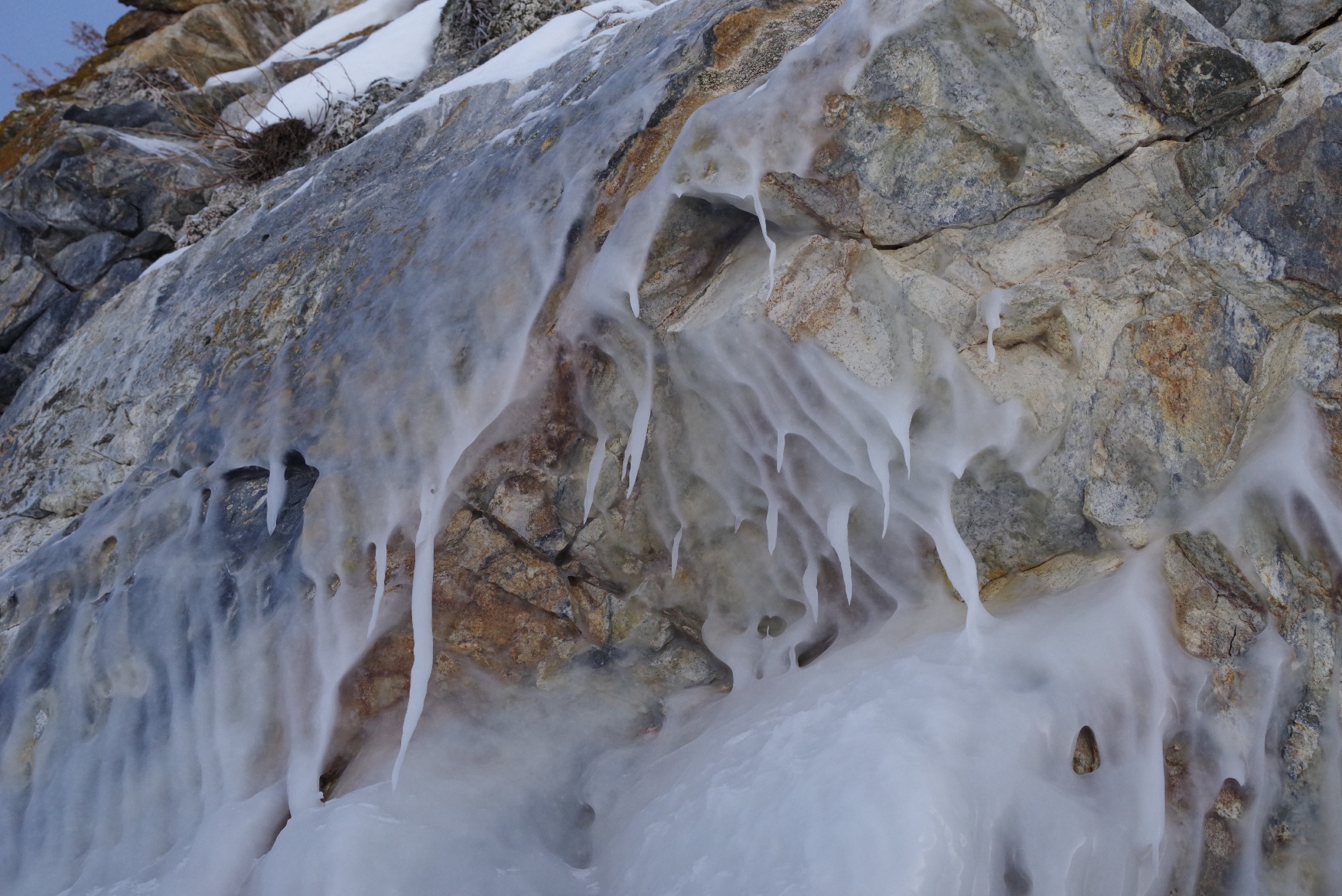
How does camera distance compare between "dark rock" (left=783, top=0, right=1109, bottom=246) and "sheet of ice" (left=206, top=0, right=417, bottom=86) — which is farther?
"sheet of ice" (left=206, top=0, right=417, bottom=86)

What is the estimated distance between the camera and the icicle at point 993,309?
228cm

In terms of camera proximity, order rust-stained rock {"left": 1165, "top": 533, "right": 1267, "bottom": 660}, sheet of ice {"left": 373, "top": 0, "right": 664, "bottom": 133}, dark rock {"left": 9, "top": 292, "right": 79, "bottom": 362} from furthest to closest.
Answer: dark rock {"left": 9, "top": 292, "right": 79, "bottom": 362} < sheet of ice {"left": 373, "top": 0, "right": 664, "bottom": 133} < rust-stained rock {"left": 1165, "top": 533, "right": 1267, "bottom": 660}

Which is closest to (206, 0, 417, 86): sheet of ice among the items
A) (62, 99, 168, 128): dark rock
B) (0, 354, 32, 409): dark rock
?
(62, 99, 168, 128): dark rock

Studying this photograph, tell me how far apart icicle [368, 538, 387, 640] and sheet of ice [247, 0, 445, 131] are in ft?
11.8

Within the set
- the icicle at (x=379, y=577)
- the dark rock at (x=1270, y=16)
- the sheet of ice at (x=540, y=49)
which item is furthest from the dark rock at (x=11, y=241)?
the dark rock at (x=1270, y=16)

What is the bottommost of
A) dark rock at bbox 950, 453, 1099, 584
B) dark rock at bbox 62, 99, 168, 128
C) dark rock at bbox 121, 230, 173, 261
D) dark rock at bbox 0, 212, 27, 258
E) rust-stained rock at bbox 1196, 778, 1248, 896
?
rust-stained rock at bbox 1196, 778, 1248, 896

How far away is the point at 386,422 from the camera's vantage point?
2.82 meters

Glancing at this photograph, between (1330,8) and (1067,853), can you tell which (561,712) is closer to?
(1067,853)

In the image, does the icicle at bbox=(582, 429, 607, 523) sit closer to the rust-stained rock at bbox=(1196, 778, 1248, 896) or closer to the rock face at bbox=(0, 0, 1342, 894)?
the rock face at bbox=(0, 0, 1342, 894)

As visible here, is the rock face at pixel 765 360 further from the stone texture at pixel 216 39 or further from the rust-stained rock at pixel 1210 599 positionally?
the stone texture at pixel 216 39

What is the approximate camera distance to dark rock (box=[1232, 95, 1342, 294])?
2.01 m

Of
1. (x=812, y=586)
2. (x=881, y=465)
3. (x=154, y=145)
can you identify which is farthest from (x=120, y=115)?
(x=881, y=465)

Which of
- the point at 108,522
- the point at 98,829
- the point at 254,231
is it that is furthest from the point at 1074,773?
the point at 254,231

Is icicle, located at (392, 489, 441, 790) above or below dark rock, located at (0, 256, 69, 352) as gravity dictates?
below
